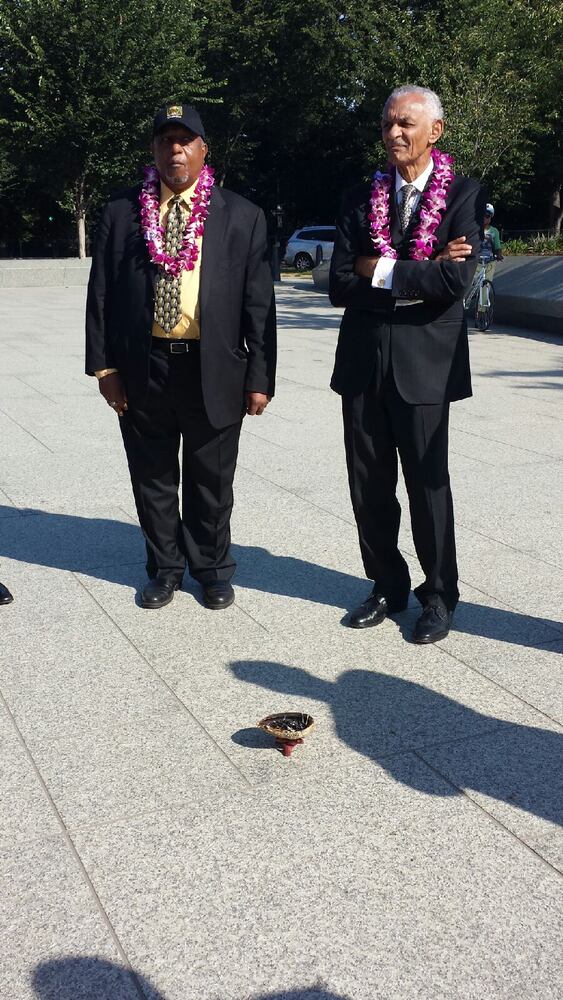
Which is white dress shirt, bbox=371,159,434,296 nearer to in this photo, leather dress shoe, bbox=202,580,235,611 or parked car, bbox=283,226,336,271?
leather dress shoe, bbox=202,580,235,611

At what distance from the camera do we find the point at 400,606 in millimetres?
4691

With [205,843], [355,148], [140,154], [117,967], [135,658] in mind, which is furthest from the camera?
[355,148]

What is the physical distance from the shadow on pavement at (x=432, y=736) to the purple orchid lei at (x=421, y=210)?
164 cm

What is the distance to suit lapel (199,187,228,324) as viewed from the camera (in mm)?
4402

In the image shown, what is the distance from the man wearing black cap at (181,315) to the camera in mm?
4402

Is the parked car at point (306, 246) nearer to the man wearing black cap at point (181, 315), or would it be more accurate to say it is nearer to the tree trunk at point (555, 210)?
the tree trunk at point (555, 210)

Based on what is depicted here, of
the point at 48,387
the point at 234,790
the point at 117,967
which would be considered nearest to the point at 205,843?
the point at 234,790

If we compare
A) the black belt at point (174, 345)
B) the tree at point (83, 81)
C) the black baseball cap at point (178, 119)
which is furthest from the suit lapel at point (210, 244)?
the tree at point (83, 81)

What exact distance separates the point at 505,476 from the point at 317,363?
18.9ft

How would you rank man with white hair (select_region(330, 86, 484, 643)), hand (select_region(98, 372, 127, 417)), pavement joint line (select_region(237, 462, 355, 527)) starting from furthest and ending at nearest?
pavement joint line (select_region(237, 462, 355, 527)) < hand (select_region(98, 372, 127, 417)) < man with white hair (select_region(330, 86, 484, 643))

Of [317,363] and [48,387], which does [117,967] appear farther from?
[317,363]

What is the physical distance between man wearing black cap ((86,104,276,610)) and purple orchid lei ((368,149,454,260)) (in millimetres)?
573

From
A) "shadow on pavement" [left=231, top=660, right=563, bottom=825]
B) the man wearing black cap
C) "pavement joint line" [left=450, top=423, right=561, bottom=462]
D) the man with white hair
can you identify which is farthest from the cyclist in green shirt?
"shadow on pavement" [left=231, top=660, right=563, bottom=825]

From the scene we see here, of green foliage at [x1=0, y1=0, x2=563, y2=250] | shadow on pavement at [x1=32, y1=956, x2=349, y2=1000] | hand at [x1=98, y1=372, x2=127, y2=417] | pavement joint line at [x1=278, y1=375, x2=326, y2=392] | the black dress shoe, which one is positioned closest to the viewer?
shadow on pavement at [x1=32, y1=956, x2=349, y2=1000]
